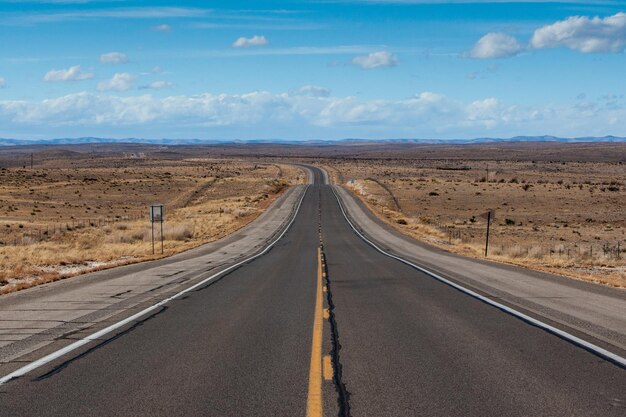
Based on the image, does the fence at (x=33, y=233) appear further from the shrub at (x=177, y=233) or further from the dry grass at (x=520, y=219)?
the dry grass at (x=520, y=219)

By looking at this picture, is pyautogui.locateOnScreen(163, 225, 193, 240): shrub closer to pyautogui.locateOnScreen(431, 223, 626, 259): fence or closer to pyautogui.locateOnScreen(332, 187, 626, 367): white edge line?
pyautogui.locateOnScreen(431, 223, 626, 259): fence

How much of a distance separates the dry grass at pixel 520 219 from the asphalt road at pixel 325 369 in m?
9.53

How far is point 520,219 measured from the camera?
60031 mm

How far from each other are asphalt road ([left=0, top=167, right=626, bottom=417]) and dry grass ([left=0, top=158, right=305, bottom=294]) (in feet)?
25.1

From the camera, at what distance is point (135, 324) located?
10.3 m

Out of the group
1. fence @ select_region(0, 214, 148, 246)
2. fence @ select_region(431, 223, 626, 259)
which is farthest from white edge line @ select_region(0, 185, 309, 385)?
fence @ select_region(0, 214, 148, 246)

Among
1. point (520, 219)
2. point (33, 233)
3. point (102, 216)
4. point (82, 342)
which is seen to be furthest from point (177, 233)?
point (520, 219)

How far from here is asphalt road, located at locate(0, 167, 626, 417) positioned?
6.04m

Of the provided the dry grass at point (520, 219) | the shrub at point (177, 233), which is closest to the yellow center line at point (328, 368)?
the dry grass at point (520, 219)

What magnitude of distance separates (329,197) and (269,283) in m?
59.2

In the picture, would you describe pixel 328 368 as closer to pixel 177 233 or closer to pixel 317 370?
pixel 317 370

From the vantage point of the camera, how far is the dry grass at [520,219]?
97.2ft

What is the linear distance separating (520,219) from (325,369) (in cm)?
5614

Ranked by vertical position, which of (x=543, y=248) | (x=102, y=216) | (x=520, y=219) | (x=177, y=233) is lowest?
(x=102, y=216)
